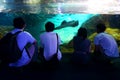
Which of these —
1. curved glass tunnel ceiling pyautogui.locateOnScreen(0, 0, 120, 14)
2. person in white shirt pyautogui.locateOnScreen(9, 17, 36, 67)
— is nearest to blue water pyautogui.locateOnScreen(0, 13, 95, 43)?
curved glass tunnel ceiling pyautogui.locateOnScreen(0, 0, 120, 14)

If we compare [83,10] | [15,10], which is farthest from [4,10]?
[83,10]

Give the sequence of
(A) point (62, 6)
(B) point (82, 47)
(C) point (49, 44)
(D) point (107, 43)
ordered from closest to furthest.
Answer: (C) point (49, 44) → (B) point (82, 47) → (D) point (107, 43) → (A) point (62, 6)

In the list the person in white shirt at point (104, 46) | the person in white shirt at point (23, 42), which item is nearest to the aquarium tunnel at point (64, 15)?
the person in white shirt at point (104, 46)

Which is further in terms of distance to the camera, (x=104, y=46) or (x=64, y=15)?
(x=64, y=15)

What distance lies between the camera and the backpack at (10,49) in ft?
21.7

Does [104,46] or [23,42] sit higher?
[23,42]

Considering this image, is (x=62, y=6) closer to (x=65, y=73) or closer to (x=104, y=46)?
(x=104, y=46)

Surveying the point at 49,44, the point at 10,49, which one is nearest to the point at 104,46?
the point at 49,44

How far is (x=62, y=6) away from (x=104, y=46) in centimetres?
255

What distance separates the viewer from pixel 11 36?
263 inches

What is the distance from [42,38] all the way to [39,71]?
754mm

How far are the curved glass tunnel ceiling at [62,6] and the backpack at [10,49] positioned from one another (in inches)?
130

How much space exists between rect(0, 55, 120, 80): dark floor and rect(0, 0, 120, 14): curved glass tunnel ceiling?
2.40 m

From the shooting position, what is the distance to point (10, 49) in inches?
260
